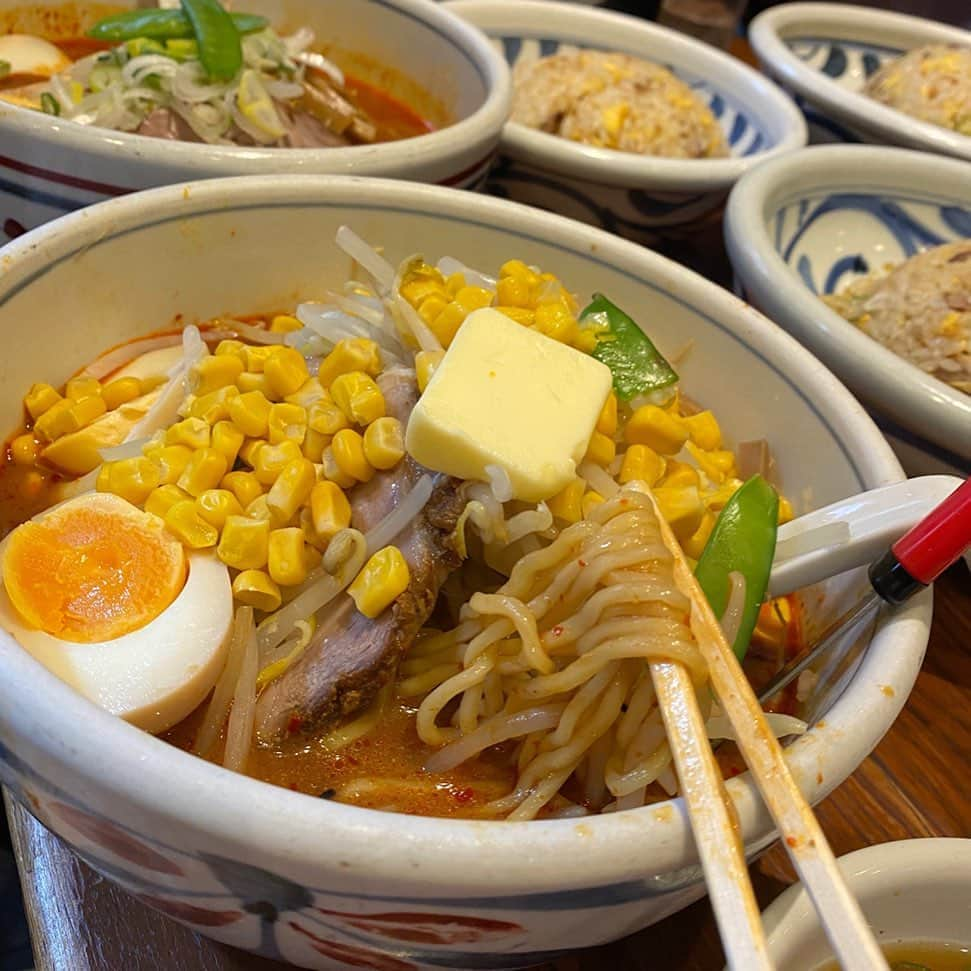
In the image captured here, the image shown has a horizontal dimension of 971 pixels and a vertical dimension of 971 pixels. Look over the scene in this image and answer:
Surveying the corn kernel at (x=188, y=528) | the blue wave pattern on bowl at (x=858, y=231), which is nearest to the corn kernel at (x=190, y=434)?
the corn kernel at (x=188, y=528)

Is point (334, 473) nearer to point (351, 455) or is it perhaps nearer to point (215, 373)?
point (351, 455)

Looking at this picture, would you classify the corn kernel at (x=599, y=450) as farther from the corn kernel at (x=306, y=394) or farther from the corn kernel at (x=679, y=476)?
the corn kernel at (x=306, y=394)

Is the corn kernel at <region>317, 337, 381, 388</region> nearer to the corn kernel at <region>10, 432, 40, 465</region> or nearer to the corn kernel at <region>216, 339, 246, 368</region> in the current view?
the corn kernel at <region>216, 339, 246, 368</region>

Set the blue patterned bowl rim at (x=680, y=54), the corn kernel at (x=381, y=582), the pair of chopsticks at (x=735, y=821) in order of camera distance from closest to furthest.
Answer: the pair of chopsticks at (x=735, y=821)
the corn kernel at (x=381, y=582)
the blue patterned bowl rim at (x=680, y=54)

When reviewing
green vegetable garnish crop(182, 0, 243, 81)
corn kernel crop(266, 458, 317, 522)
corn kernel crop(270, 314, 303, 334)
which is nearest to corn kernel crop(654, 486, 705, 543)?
corn kernel crop(266, 458, 317, 522)

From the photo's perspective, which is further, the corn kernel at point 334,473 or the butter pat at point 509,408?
the corn kernel at point 334,473

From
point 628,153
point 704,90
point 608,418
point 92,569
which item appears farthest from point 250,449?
point 704,90
